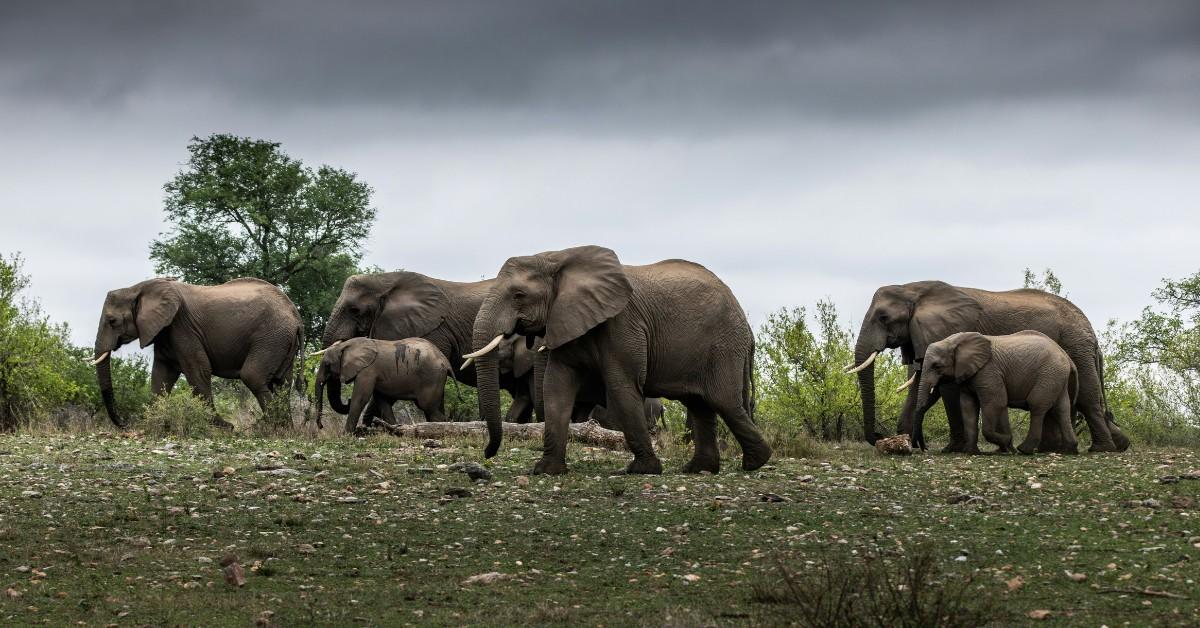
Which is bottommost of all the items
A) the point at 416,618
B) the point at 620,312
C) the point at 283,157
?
the point at 416,618

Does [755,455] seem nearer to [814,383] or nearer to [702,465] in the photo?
[702,465]

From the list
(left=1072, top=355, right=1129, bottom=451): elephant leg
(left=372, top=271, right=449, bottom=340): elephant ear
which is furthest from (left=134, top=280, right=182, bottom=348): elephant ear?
(left=1072, top=355, right=1129, bottom=451): elephant leg

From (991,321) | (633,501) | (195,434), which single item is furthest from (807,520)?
(991,321)

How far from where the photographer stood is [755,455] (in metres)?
18.6

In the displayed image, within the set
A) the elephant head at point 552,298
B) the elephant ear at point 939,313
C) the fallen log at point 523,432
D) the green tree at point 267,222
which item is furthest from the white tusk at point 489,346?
the green tree at point 267,222

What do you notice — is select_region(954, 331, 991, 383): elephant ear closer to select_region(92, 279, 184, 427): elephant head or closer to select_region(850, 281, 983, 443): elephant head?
select_region(850, 281, 983, 443): elephant head

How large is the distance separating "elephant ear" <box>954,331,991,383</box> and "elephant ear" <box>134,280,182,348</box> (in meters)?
15.6

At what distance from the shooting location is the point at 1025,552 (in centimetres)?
1205

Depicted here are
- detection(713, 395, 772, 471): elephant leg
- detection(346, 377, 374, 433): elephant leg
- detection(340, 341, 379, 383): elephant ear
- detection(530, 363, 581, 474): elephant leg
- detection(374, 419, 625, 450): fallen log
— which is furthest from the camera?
detection(340, 341, 379, 383): elephant ear

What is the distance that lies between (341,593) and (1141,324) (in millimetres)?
46092

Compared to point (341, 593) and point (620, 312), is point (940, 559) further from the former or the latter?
point (620, 312)

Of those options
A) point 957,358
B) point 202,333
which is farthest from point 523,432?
point 202,333

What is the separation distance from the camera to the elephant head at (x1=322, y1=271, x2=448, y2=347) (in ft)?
96.5

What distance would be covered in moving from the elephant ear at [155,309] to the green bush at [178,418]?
2.39 meters
